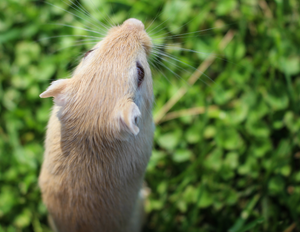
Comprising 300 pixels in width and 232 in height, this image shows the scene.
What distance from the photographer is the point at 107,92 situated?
1.48m

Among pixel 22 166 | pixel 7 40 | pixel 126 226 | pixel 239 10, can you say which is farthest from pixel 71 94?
pixel 239 10

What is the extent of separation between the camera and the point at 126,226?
197cm

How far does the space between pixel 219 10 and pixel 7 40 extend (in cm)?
239

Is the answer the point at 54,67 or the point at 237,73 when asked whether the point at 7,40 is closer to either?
the point at 54,67

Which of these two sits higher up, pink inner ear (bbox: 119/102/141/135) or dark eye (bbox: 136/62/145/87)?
dark eye (bbox: 136/62/145/87)

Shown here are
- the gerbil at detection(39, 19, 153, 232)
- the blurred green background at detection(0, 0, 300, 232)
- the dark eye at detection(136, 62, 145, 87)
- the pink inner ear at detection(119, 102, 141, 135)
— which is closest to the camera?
the pink inner ear at detection(119, 102, 141, 135)

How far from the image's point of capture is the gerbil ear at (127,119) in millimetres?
1383

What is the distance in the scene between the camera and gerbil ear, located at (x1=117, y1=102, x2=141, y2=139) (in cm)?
138

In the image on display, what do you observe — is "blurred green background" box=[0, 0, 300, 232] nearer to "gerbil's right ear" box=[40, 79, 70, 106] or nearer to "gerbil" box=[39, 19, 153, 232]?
"gerbil" box=[39, 19, 153, 232]

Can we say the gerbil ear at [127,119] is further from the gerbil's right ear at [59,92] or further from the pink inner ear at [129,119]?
the gerbil's right ear at [59,92]

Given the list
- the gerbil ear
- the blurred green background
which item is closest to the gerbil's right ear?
the gerbil ear

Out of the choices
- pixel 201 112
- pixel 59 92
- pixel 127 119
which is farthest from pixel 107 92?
pixel 201 112

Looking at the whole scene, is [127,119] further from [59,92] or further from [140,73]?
[59,92]

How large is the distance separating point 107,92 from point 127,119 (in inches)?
8.2
